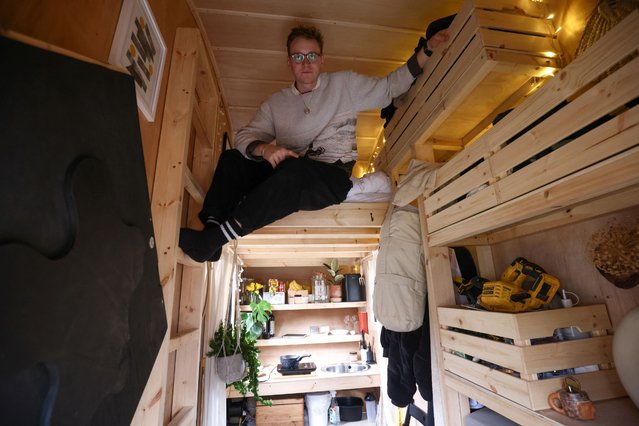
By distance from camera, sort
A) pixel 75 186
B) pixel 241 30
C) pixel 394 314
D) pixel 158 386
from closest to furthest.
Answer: pixel 75 186, pixel 158 386, pixel 394 314, pixel 241 30

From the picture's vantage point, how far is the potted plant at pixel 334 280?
425cm

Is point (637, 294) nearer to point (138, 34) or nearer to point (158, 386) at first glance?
point (158, 386)

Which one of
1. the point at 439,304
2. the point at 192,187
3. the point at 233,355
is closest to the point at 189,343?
the point at 233,355

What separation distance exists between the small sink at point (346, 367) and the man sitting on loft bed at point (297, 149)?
299 cm

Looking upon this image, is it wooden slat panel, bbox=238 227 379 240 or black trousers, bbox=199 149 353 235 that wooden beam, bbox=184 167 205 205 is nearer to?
black trousers, bbox=199 149 353 235

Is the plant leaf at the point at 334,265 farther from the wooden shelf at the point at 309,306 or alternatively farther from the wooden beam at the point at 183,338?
the wooden beam at the point at 183,338

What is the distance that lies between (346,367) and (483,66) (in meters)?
3.79

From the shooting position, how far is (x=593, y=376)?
105 cm

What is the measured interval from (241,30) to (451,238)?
5.91ft

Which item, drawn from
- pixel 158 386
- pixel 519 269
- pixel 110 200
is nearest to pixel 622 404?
pixel 519 269

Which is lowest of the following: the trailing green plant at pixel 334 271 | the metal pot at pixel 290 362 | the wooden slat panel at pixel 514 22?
the metal pot at pixel 290 362

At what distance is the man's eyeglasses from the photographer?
173cm

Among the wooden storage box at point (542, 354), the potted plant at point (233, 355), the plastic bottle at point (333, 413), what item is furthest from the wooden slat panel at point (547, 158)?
the plastic bottle at point (333, 413)

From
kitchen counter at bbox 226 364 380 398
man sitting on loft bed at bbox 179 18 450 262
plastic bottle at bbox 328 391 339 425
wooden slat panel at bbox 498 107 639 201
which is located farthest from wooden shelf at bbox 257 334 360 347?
wooden slat panel at bbox 498 107 639 201
